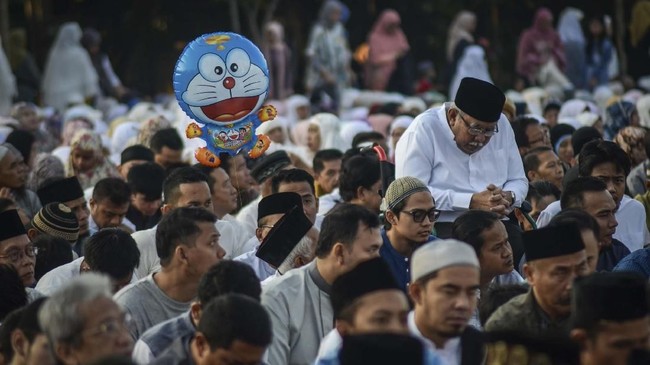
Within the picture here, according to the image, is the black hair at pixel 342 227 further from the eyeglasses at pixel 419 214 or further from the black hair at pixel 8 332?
the black hair at pixel 8 332

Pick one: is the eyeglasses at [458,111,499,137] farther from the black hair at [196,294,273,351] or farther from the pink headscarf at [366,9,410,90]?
the pink headscarf at [366,9,410,90]

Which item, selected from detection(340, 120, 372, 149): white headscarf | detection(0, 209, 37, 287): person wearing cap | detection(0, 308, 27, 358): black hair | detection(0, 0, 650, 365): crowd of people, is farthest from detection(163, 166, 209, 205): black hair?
detection(340, 120, 372, 149): white headscarf

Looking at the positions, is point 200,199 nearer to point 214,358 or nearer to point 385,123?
point 214,358

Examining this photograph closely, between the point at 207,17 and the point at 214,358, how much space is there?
21298 mm

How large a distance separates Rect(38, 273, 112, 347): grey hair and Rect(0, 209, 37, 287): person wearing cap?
2822mm

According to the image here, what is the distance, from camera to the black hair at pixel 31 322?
6.78 metres

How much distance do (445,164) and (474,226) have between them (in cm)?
114

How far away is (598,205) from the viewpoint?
966 centimetres

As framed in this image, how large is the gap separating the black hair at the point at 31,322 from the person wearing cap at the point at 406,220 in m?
2.56

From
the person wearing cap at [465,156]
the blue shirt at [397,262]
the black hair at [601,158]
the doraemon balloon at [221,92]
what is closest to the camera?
the blue shirt at [397,262]

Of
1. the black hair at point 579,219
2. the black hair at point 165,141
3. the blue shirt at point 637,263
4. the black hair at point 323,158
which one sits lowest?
the black hair at point 165,141

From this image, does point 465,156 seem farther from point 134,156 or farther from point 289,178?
point 134,156

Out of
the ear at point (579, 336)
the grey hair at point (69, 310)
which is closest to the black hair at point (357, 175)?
Answer: the ear at point (579, 336)

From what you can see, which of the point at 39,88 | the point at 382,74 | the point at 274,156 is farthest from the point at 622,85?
the point at 274,156
